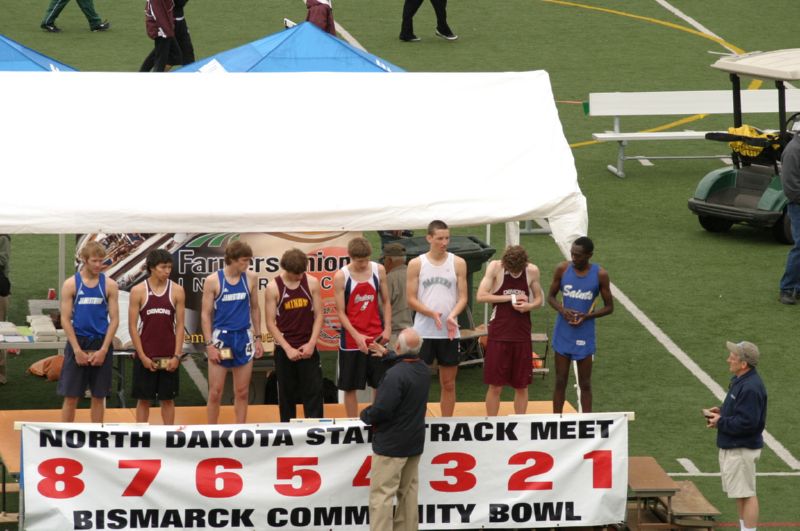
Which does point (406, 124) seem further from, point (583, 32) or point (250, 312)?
point (583, 32)

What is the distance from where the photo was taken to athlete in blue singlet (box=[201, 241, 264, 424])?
496 inches

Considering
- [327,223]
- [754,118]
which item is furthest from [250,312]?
[754,118]

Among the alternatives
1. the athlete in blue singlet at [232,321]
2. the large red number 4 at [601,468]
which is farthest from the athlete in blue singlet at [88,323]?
the large red number 4 at [601,468]

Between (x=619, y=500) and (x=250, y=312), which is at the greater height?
(x=250, y=312)

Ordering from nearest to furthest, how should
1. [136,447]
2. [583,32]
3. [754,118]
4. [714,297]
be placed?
[136,447]
[714,297]
[754,118]
[583,32]

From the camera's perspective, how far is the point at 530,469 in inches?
465

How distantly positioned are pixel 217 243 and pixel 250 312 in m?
1.43

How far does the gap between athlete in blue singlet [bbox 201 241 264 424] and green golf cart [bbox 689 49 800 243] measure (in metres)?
8.55

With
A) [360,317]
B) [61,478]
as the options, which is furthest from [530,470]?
[61,478]

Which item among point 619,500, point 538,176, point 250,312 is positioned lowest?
point 619,500

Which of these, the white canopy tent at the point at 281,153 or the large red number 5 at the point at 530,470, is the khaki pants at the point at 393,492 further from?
the white canopy tent at the point at 281,153

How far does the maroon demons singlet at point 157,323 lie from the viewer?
495 inches

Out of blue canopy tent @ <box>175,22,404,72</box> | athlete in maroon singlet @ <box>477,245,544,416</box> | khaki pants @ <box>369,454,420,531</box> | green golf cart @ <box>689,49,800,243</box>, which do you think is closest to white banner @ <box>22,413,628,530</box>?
khaki pants @ <box>369,454,420,531</box>

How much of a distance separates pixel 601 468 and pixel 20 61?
9.11m
